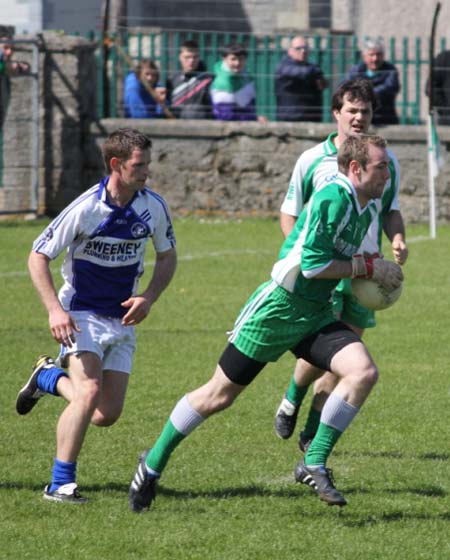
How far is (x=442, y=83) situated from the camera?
19.1m

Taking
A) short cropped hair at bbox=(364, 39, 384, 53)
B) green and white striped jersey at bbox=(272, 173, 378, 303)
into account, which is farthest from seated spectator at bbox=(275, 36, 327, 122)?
green and white striped jersey at bbox=(272, 173, 378, 303)

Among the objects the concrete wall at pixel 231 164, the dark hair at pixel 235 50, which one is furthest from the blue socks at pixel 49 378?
the concrete wall at pixel 231 164

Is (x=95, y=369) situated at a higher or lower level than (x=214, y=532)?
higher

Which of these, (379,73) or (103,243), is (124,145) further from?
(379,73)

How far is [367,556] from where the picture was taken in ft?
18.2

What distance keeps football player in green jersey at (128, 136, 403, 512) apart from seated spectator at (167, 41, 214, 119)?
13213 millimetres

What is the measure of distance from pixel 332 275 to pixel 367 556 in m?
1.24

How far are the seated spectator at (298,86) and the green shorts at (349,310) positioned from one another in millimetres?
11754

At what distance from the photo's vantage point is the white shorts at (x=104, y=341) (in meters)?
6.51

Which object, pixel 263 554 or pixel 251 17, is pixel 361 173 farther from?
pixel 251 17

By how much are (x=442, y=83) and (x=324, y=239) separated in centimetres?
1358

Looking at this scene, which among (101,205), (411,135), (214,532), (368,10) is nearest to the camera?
(214,532)

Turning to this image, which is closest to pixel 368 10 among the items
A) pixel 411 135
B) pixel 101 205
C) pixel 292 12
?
pixel 292 12

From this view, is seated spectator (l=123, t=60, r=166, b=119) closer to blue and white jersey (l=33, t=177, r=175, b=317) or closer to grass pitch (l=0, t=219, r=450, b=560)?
grass pitch (l=0, t=219, r=450, b=560)
